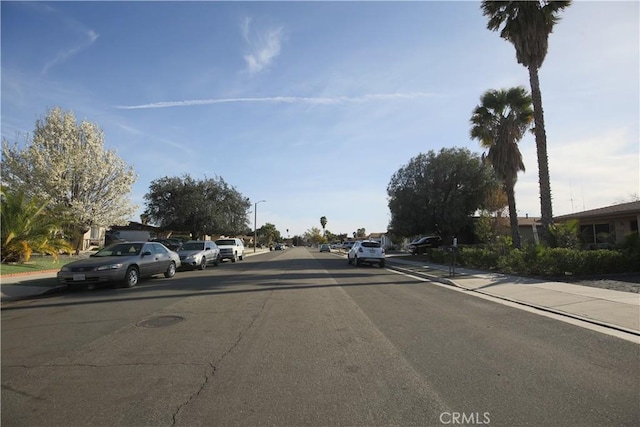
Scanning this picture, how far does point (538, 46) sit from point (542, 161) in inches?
214

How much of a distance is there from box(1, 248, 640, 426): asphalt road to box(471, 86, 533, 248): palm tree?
18632 mm

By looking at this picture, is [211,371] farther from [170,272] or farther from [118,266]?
[170,272]

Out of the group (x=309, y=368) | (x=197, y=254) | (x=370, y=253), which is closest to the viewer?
(x=309, y=368)

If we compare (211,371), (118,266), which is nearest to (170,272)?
(118,266)

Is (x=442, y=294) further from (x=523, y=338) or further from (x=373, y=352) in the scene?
(x=373, y=352)

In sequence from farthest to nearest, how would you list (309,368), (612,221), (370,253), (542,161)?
(612,221)
(370,253)
(542,161)
(309,368)

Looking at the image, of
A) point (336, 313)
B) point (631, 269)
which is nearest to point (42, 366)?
point (336, 313)

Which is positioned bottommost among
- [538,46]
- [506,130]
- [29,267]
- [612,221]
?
[29,267]

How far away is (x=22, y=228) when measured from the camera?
18594 millimetres

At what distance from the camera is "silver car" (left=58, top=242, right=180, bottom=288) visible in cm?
1309

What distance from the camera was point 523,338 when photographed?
7.07 m

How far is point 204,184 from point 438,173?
80.3 feet

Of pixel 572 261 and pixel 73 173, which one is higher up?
pixel 73 173

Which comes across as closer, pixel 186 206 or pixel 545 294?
pixel 545 294
